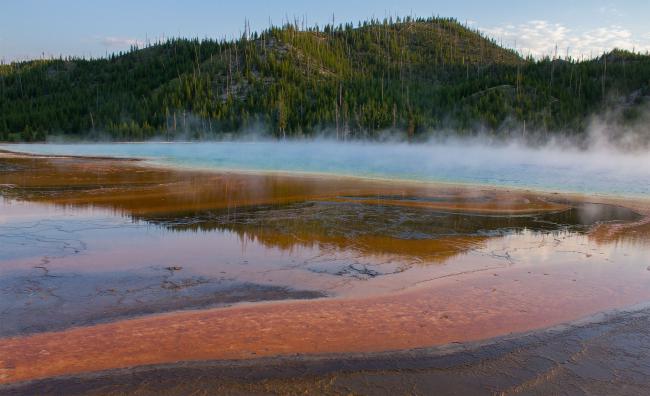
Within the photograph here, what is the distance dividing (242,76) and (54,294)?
9463 centimetres

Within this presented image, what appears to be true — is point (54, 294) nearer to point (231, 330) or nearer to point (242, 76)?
point (231, 330)

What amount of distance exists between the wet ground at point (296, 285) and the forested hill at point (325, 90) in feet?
207

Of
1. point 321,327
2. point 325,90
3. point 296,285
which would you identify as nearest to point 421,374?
point 321,327

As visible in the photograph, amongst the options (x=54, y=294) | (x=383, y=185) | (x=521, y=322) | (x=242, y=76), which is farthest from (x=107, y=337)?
(x=242, y=76)

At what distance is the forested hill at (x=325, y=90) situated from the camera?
77.4 meters

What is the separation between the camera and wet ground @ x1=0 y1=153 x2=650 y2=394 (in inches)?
195

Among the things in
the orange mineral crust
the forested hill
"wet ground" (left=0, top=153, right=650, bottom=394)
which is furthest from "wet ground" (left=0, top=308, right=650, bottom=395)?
the forested hill

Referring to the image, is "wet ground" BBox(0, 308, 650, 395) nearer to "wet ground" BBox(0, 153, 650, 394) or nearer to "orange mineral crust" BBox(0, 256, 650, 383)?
"wet ground" BBox(0, 153, 650, 394)

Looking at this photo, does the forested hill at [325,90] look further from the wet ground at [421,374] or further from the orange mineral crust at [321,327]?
the wet ground at [421,374]

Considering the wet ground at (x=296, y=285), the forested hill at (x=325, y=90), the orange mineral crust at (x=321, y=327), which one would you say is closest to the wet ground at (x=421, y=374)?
the wet ground at (x=296, y=285)

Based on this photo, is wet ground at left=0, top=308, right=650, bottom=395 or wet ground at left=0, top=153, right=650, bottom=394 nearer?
wet ground at left=0, top=308, right=650, bottom=395

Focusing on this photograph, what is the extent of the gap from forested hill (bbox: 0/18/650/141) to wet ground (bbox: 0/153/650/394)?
207 ft

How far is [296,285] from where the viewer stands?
752cm

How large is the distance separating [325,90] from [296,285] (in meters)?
85.3
